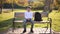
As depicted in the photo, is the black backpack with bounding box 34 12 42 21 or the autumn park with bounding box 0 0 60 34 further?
the autumn park with bounding box 0 0 60 34

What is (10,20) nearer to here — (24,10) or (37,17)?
(24,10)

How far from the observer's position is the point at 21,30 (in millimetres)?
7602

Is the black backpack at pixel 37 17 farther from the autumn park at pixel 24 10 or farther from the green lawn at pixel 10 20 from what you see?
the green lawn at pixel 10 20

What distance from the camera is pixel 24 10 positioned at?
26.2 feet

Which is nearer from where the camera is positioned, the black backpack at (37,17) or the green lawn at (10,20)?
the black backpack at (37,17)

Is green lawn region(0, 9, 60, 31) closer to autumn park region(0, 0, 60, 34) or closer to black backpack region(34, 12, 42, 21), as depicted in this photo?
autumn park region(0, 0, 60, 34)

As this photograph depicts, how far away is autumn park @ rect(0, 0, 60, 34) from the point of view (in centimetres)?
787

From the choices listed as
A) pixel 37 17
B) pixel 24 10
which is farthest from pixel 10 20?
pixel 37 17

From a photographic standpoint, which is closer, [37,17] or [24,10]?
[37,17]

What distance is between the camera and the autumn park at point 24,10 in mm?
7871

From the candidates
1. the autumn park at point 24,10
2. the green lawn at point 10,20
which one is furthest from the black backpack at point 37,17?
the green lawn at point 10,20

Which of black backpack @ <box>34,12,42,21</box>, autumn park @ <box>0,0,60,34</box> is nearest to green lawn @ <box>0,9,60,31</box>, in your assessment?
autumn park @ <box>0,0,60,34</box>

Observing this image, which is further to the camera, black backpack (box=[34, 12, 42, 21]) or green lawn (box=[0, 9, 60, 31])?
green lawn (box=[0, 9, 60, 31])

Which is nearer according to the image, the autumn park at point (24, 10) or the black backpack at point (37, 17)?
the black backpack at point (37, 17)
